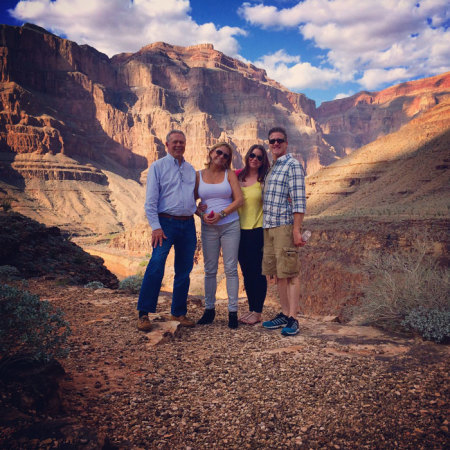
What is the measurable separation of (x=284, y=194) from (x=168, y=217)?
155 centimetres

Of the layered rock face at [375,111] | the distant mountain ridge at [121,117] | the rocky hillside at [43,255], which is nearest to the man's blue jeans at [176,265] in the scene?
the rocky hillside at [43,255]

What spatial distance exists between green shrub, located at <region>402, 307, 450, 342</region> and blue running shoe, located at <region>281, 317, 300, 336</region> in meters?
1.38

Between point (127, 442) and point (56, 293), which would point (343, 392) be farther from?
point (56, 293)

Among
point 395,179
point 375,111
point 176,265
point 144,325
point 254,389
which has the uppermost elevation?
point 375,111

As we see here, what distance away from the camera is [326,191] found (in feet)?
137

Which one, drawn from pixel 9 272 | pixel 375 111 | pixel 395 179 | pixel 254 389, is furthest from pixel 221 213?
pixel 375 111

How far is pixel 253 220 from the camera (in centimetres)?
468

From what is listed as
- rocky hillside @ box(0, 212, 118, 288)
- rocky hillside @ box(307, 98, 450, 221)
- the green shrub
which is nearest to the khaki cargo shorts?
the green shrub

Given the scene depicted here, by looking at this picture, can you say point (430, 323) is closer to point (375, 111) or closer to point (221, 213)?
A: point (221, 213)

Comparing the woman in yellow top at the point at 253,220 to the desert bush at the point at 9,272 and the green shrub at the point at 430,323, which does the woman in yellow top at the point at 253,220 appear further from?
the desert bush at the point at 9,272

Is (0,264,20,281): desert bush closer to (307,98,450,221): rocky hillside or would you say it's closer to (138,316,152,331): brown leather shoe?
(138,316,152,331): brown leather shoe

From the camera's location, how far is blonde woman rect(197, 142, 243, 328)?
14.8 feet

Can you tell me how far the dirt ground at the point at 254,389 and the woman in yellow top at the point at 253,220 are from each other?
2.43 feet

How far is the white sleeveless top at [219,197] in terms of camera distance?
4.52 metres
